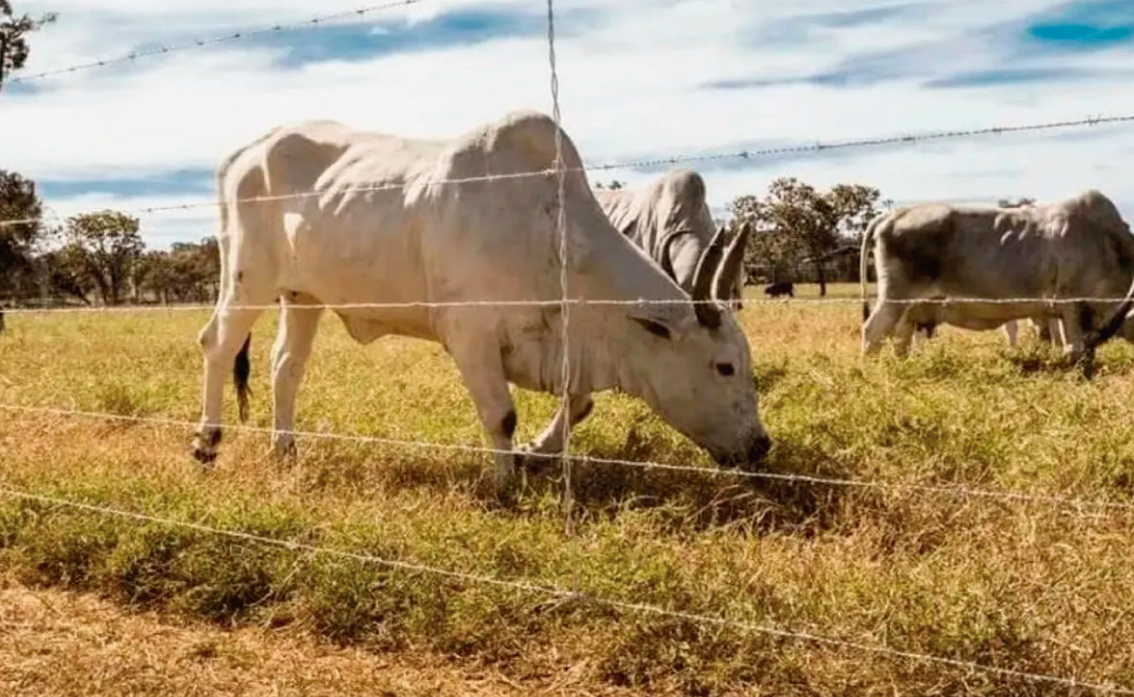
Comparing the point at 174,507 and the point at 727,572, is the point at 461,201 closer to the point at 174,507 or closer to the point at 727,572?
the point at 174,507

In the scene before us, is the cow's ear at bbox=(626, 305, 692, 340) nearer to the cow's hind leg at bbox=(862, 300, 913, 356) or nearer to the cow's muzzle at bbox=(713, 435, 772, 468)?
the cow's muzzle at bbox=(713, 435, 772, 468)

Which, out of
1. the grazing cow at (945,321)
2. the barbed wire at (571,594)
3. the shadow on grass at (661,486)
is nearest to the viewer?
the barbed wire at (571,594)

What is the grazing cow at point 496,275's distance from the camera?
6324 millimetres

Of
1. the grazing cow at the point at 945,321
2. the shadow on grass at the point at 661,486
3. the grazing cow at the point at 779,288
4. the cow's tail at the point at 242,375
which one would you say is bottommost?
the grazing cow at the point at 945,321

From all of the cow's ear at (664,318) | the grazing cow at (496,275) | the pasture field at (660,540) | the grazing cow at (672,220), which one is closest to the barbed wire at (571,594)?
the pasture field at (660,540)

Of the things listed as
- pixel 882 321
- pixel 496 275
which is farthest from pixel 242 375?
pixel 882 321

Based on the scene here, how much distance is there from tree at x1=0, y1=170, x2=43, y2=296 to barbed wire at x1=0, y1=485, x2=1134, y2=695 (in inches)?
69.4

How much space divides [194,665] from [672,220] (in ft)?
20.8

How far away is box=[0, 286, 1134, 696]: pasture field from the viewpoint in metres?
4.07

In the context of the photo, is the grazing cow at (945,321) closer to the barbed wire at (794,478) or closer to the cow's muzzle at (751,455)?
Result: the cow's muzzle at (751,455)

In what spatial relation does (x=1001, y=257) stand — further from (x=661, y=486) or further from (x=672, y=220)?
(x=661, y=486)

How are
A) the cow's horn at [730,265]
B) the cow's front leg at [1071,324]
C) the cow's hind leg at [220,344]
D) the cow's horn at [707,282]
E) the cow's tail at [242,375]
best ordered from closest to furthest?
the cow's horn at [730,265] < the cow's horn at [707,282] < the cow's hind leg at [220,344] < the cow's tail at [242,375] < the cow's front leg at [1071,324]

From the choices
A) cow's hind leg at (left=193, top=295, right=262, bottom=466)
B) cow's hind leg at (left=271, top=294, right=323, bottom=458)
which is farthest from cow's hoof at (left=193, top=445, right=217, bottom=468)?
cow's hind leg at (left=271, top=294, right=323, bottom=458)

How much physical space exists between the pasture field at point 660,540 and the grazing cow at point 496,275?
0.39 meters
